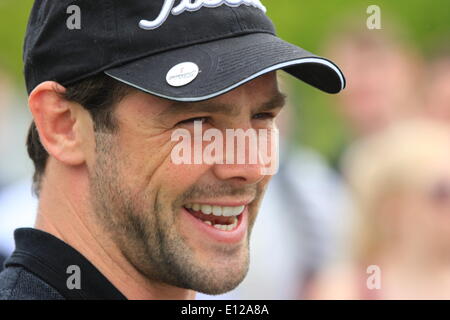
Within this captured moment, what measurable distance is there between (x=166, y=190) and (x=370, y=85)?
3.73 metres

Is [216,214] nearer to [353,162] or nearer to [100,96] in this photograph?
[100,96]

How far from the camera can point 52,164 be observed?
2.36m

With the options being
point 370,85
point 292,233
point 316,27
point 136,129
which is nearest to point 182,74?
point 136,129

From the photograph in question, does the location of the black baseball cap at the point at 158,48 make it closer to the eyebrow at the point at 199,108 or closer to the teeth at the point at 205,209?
the eyebrow at the point at 199,108

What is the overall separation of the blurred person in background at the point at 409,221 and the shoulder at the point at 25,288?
2.19 m

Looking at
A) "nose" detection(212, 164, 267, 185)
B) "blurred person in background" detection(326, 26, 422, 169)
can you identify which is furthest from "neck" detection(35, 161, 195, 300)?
"blurred person in background" detection(326, 26, 422, 169)

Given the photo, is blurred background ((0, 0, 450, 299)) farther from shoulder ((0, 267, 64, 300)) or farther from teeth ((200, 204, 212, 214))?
shoulder ((0, 267, 64, 300))

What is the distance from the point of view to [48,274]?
214cm

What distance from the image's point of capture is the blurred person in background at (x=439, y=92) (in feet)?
19.0

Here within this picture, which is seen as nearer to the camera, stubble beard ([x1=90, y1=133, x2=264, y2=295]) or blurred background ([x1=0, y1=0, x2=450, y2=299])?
stubble beard ([x1=90, y1=133, x2=264, y2=295])

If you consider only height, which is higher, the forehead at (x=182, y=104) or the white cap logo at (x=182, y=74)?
the white cap logo at (x=182, y=74)

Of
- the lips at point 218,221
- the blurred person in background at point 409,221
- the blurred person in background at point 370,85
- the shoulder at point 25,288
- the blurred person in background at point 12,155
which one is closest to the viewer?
the shoulder at point 25,288

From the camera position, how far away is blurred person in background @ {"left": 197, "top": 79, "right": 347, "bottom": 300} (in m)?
4.95

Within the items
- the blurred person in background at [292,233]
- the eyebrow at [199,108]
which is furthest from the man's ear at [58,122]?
the blurred person in background at [292,233]
